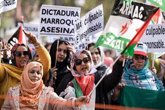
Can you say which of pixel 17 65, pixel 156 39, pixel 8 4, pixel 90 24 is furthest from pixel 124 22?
pixel 8 4

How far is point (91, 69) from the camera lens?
10547 mm

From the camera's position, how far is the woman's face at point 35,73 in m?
10.2

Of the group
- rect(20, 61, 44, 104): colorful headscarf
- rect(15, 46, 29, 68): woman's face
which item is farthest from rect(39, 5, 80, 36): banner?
rect(20, 61, 44, 104): colorful headscarf

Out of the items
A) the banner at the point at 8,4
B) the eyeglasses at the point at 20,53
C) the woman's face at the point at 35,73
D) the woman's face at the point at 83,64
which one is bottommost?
the woman's face at the point at 35,73

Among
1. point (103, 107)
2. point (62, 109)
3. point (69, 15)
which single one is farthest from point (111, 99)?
point (69, 15)

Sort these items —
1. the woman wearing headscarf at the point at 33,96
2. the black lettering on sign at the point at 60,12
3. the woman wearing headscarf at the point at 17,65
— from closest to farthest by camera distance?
the woman wearing headscarf at the point at 33,96 < the woman wearing headscarf at the point at 17,65 < the black lettering on sign at the point at 60,12

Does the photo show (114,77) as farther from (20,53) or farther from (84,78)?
(20,53)

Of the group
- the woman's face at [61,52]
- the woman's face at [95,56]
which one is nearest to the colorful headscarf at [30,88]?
the woman's face at [61,52]

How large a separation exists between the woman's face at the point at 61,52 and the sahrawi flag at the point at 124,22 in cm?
126

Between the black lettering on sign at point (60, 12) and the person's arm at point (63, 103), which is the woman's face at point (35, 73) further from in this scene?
the black lettering on sign at point (60, 12)

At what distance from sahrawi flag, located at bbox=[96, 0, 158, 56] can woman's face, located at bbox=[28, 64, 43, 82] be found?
87 cm

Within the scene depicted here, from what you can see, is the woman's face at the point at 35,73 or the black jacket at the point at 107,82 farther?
the black jacket at the point at 107,82

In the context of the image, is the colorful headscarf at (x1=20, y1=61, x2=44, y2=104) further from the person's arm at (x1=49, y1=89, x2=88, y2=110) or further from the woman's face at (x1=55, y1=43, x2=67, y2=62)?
the woman's face at (x1=55, y1=43, x2=67, y2=62)

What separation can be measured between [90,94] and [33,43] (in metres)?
1.25
